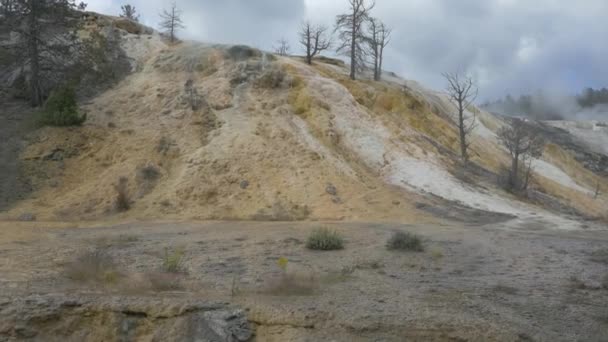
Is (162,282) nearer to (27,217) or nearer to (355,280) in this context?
(355,280)

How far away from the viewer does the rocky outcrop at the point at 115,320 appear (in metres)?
6.67

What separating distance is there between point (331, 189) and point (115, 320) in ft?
49.4

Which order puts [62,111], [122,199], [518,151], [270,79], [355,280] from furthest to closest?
1. [270,79]
2. [518,151]
3. [62,111]
4. [122,199]
5. [355,280]

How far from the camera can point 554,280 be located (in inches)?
383

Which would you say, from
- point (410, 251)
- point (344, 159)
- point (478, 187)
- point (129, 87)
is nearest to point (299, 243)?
point (410, 251)

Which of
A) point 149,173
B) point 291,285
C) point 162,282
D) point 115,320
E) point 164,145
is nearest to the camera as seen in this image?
point 115,320

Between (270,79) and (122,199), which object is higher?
(270,79)

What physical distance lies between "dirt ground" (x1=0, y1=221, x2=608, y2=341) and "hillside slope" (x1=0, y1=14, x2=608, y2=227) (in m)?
5.04

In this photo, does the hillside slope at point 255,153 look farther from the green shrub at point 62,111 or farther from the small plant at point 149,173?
the green shrub at point 62,111

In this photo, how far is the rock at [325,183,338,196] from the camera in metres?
21.4

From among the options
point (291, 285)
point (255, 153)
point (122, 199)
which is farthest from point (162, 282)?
point (255, 153)

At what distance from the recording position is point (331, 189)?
21609mm

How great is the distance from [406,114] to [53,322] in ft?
83.3

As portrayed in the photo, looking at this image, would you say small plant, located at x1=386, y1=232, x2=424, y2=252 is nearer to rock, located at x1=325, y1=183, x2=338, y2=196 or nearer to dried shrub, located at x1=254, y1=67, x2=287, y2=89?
rock, located at x1=325, y1=183, x2=338, y2=196
